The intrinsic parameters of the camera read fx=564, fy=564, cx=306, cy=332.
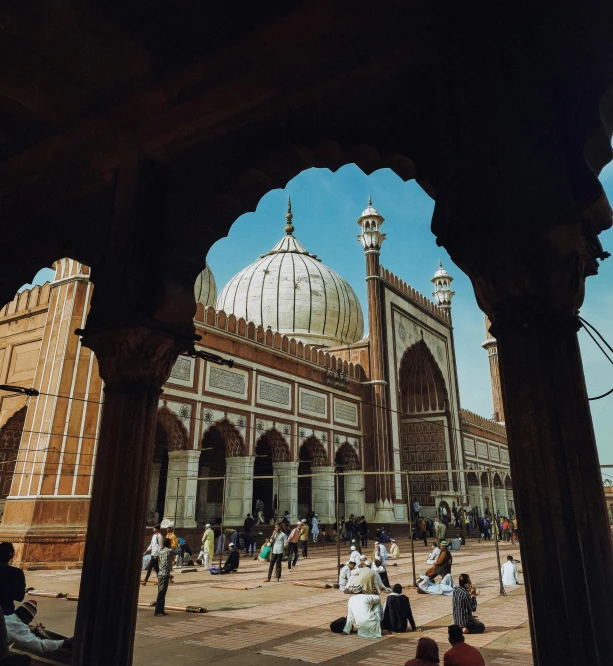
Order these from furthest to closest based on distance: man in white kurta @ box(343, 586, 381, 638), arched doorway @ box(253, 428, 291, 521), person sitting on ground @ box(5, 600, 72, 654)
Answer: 1. arched doorway @ box(253, 428, 291, 521)
2. man in white kurta @ box(343, 586, 381, 638)
3. person sitting on ground @ box(5, 600, 72, 654)

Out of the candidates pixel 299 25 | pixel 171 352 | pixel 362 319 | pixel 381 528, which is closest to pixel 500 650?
pixel 171 352

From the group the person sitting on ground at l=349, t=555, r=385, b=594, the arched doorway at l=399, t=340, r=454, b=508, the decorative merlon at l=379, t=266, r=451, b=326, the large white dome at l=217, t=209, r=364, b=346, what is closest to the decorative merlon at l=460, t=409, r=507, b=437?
the arched doorway at l=399, t=340, r=454, b=508

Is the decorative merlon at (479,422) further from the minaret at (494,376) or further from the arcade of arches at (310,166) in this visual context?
the arcade of arches at (310,166)

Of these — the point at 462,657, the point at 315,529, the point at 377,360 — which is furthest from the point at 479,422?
the point at 462,657

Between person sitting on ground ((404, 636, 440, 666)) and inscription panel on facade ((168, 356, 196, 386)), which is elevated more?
inscription panel on facade ((168, 356, 196, 386))

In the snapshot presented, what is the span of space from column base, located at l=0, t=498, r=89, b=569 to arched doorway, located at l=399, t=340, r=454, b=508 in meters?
14.2

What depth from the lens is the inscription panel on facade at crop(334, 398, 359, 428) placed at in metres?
17.6

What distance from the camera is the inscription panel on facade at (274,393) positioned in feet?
49.3

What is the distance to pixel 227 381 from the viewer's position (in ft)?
46.0

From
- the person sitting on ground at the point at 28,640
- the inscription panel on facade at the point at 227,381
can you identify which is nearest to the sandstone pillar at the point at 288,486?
the inscription panel on facade at the point at 227,381

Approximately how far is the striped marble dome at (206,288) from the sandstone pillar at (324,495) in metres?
7.98

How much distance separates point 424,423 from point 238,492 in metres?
11.5

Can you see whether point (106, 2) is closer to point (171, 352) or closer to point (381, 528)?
point (171, 352)

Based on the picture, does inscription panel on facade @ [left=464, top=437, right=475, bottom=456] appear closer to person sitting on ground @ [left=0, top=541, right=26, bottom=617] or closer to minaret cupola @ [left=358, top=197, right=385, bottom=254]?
minaret cupola @ [left=358, top=197, right=385, bottom=254]
